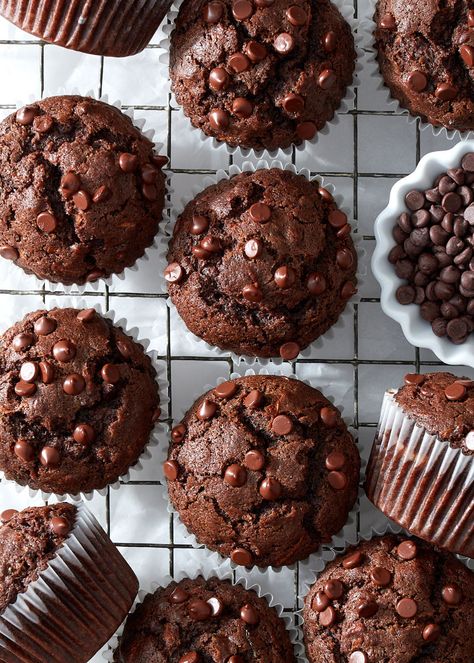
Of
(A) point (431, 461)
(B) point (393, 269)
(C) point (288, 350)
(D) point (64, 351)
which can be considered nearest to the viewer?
(A) point (431, 461)

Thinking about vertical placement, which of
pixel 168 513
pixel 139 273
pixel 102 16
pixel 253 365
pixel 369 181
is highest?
pixel 102 16

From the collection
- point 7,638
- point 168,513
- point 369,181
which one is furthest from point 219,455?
point 369,181

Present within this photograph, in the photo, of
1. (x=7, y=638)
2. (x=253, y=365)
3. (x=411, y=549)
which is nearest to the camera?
(x=7, y=638)

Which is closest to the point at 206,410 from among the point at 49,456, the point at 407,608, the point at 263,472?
the point at 263,472

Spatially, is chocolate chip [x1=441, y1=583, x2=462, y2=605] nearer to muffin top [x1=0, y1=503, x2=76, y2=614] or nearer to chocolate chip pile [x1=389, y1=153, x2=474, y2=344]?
chocolate chip pile [x1=389, y1=153, x2=474, y2=344]

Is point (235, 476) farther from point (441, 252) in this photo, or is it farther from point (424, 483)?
point (441, 252)

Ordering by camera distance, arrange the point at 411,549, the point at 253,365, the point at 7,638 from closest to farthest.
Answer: the point at 7,638
the point at 411,549
the point at 253,365

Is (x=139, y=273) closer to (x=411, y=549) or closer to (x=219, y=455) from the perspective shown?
(x=219, y=455)
